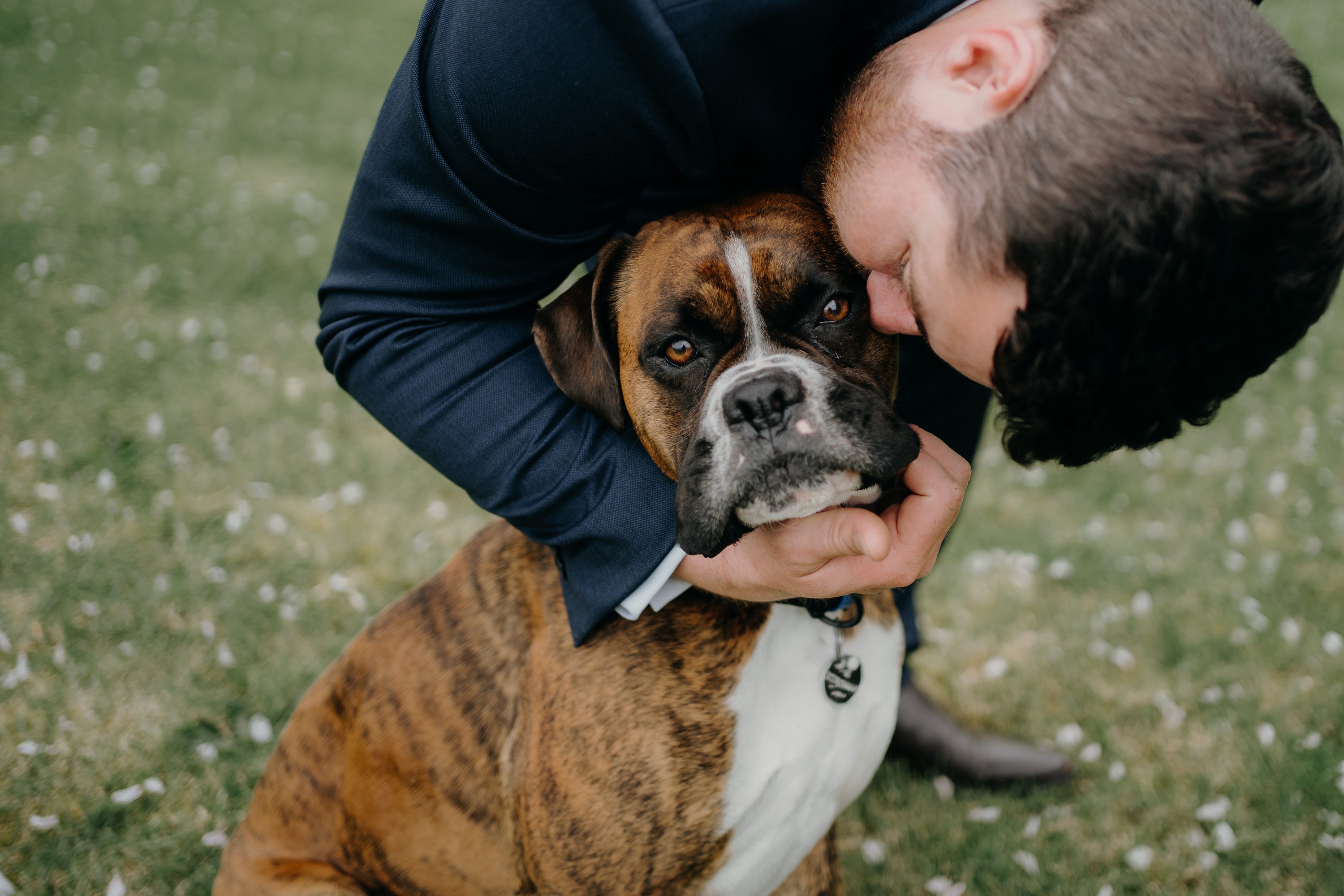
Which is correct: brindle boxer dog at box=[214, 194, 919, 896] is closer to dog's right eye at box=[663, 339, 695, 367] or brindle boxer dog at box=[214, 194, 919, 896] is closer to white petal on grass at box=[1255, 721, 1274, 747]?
dog's right eye at box=[663, 339, 695, 367]

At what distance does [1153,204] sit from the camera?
1511mm

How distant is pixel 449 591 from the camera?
249 centimetres

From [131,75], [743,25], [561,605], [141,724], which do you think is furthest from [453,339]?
[131,75]

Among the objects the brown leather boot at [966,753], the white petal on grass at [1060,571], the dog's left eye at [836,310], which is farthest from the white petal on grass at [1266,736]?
the dog's left eye at [836,310]

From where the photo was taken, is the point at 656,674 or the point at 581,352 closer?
the point at 656,674

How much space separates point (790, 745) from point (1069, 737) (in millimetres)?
1894

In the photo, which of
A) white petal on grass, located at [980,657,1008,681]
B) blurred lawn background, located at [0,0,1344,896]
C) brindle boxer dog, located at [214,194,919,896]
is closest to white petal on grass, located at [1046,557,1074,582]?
blurred lawn background, located at [0,0,1344,896]

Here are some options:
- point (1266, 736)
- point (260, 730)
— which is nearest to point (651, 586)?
point (260, 730)

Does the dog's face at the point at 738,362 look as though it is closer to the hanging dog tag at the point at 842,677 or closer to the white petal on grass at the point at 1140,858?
the hanging dog tag at the point at 842,677

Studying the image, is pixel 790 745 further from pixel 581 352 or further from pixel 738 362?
pixel 581 352

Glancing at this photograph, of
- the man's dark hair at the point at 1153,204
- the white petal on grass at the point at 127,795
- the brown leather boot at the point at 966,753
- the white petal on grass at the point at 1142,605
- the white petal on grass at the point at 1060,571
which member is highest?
the man's dark hair at the point at 1153,204

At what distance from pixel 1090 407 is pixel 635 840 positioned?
127 centimetres

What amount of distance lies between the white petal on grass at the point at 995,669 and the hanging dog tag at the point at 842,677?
1.86 meters

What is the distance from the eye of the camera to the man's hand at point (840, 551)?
196 centimetres
